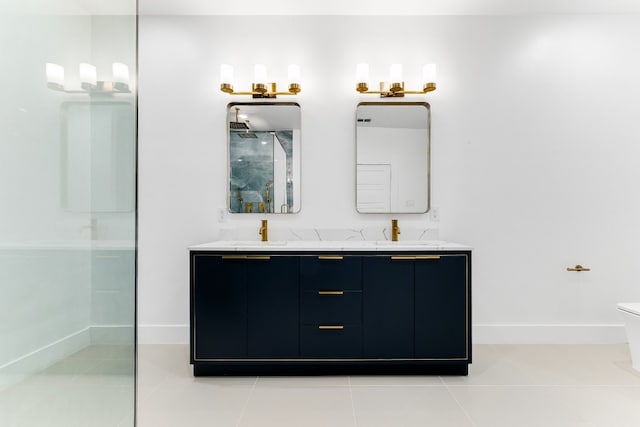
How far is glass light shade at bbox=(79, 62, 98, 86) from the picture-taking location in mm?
857

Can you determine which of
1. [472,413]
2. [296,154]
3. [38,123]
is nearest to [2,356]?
[38,123]

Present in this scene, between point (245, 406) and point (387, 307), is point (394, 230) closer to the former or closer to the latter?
point (387, 307)

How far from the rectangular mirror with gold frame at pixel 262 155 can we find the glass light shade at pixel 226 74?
19 centimetres

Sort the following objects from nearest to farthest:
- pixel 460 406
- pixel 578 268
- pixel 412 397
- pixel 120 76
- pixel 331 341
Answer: pixel 120 76 < pixel 460 406 < pixel 412 397 < pixel 331 341 < pixel 578 268

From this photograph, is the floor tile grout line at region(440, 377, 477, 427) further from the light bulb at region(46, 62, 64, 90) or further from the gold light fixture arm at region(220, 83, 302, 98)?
the gold light fixture arm at region(220, 83, 302, 98)

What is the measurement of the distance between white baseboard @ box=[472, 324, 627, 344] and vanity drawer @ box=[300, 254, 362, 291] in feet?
4.28

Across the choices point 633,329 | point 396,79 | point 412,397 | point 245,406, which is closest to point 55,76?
point 245,406

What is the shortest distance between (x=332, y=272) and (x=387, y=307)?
16.9 inches

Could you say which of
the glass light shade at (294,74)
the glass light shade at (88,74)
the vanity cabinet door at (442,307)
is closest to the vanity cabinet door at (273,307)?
the vanity cabinet door at (442,307)

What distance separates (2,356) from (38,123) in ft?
1.52

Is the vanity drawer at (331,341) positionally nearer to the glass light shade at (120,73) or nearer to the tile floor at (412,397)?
the tile floor at (412,397)

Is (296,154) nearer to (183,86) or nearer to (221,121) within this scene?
(221,121)

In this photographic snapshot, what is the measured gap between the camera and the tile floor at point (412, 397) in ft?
6.22

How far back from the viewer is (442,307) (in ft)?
7.96
